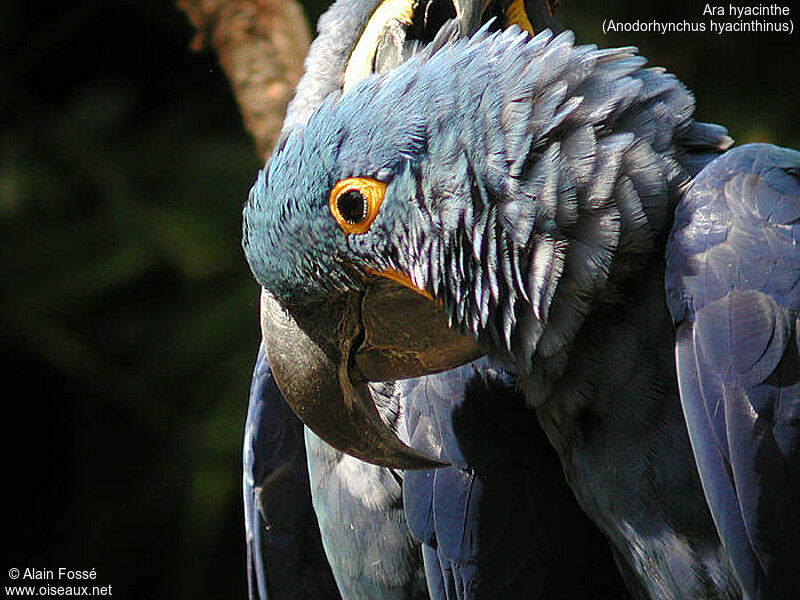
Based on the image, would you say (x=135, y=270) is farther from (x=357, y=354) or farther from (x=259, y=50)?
(x=357, y=354)

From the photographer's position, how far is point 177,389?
2.75 m

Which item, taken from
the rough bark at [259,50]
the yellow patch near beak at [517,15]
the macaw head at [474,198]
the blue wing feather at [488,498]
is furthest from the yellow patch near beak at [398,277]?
the rough bark at [259,50]

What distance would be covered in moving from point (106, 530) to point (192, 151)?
1.04 m

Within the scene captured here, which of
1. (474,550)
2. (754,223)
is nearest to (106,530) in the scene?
(474,550)

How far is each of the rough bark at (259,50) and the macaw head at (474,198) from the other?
66 centimetres

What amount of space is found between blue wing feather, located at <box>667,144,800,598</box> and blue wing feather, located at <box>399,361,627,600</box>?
0.31 meters

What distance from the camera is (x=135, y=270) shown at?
2.61 m

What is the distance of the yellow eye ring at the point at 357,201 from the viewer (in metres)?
1.10

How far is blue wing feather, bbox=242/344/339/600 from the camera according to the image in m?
1.59

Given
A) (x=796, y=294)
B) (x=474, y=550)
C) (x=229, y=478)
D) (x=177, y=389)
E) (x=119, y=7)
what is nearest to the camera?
(x=796, y=294)

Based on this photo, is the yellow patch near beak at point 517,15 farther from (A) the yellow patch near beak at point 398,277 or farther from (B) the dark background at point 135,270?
(B) the dark background at point 135,270

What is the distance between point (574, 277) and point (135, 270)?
1.75 m

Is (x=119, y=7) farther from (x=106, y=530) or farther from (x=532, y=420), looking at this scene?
(x=532, y=420)

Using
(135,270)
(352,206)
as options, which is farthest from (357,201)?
(135,270)
